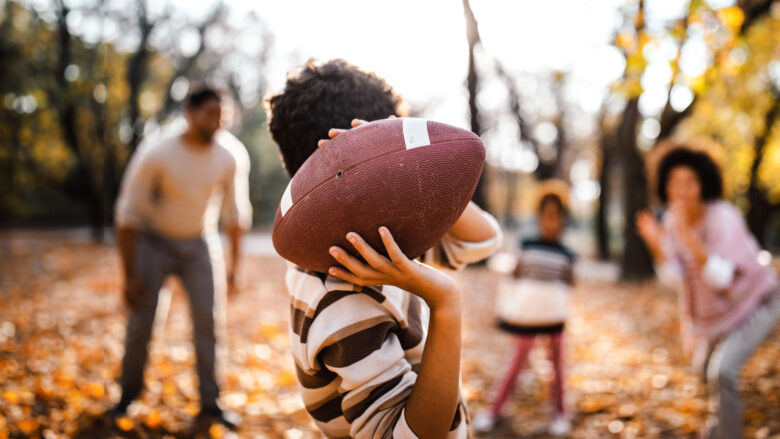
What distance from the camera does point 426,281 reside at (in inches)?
53.6

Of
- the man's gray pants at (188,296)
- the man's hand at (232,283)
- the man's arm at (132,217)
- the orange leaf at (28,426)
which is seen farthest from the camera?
the man's hand at (232,283)

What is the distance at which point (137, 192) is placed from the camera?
13.2ft

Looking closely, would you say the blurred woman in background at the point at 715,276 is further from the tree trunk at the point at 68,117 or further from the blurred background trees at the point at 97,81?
the tree trunk at the point at 68,117

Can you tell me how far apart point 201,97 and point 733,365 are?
13.0 ft

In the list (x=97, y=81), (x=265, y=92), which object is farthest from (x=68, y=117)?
(x=265, y=92)

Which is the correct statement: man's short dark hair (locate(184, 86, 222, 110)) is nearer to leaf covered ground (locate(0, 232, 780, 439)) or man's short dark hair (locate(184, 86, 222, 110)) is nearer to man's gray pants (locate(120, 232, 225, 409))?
man's gray pants (locate(120, 232, 225, 409))

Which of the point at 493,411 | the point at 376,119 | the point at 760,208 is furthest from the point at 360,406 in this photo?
the point at 760,208

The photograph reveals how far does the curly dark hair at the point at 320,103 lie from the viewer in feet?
4.95

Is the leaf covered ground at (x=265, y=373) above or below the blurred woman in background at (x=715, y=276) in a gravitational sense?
below

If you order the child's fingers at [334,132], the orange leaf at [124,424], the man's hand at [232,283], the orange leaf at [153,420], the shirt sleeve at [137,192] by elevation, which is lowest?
the orange leaf at [153,420]

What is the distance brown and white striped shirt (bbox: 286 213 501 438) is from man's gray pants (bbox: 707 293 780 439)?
7.59 feet

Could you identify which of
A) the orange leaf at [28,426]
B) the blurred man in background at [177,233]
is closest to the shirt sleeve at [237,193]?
the blurred man in background at [177,233]

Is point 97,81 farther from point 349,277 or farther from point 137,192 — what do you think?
point 349,277

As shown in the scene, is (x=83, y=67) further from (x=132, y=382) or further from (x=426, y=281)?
(x=426, y=281)
